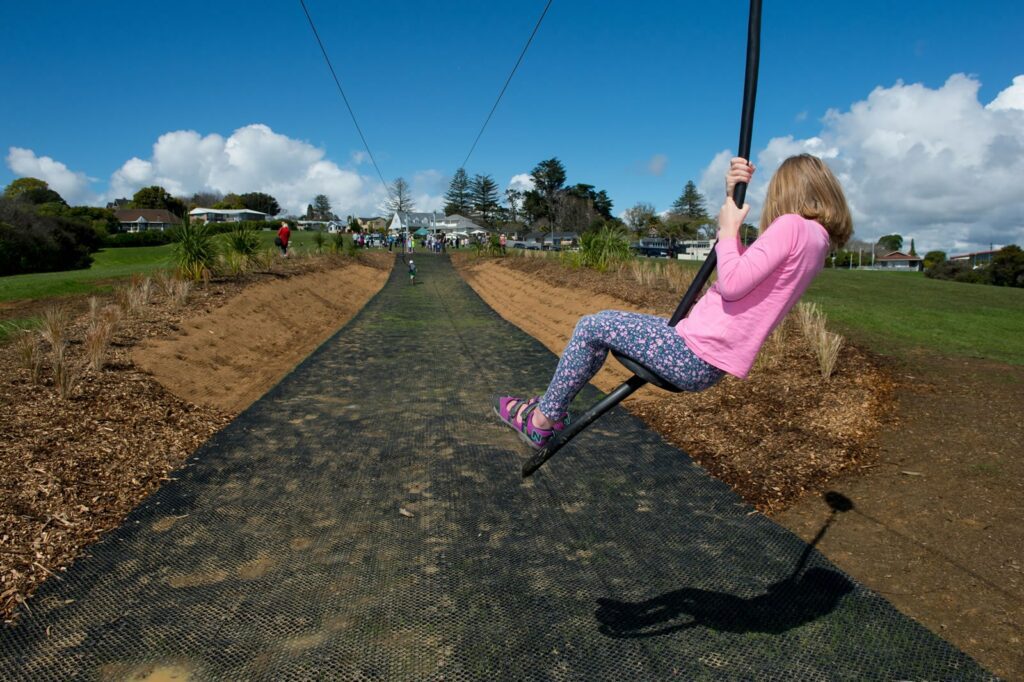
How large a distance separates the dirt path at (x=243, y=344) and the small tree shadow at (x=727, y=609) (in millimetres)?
5269

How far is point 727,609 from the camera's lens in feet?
10.7

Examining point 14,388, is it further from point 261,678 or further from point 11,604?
point 261,678

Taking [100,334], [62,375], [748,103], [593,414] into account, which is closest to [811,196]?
[748,103]

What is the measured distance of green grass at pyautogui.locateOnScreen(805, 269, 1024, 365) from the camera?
27.3 feet

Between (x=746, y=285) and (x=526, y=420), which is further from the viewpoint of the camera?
(x=526, y=420)

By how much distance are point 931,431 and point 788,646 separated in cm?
339

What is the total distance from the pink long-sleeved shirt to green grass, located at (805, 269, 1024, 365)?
6.56 metres

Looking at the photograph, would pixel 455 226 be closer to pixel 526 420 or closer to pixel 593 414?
pixel 526 420

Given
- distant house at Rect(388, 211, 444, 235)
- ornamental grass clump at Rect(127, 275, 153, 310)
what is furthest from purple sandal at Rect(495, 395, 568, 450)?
distant house at Rect(388, 211, 444, 235)

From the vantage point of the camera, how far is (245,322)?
1166 centimetres

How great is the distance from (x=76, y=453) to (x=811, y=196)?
526cm

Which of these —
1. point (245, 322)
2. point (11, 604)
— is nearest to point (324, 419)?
point (11, 604)

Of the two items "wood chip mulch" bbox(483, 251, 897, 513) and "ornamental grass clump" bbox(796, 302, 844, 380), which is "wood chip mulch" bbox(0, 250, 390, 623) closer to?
"wood chip mulch" bbox(483, 251, 897, 513)

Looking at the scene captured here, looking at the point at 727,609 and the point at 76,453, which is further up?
the point at 76,453
